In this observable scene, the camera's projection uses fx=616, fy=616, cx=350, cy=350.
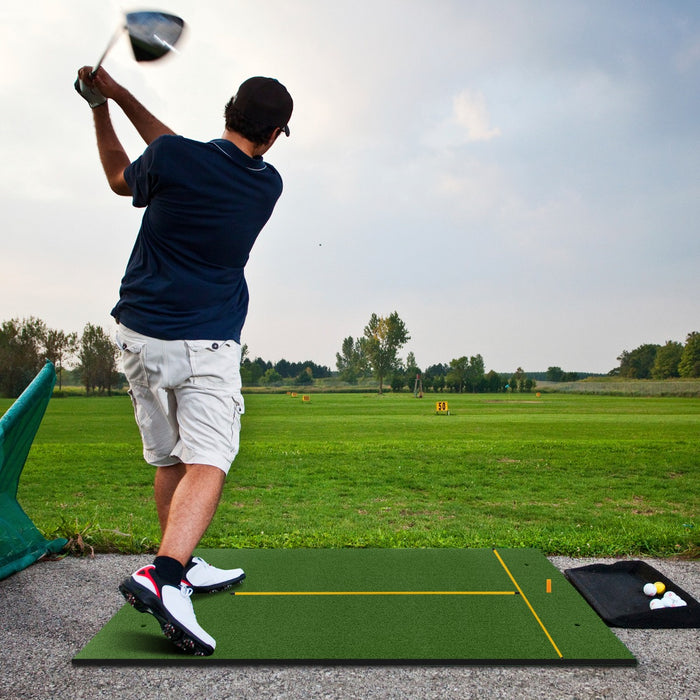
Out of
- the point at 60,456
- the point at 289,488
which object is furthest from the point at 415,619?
the point at 60,456

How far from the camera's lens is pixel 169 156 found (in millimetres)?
2230

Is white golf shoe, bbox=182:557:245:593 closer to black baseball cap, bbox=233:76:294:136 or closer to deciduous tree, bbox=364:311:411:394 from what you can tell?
black baseball cap, bbox=233:76:294:136

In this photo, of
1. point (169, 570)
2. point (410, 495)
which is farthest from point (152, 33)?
point (410, 495)

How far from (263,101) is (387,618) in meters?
2.11

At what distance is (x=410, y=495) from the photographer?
723 centimetres

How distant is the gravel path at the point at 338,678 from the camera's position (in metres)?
1.98

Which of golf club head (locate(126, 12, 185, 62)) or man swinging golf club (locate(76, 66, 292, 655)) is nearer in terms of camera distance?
man swinging golf club (locate(76, 66, 292, 655))

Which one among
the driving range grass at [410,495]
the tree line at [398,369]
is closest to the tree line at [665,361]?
the tree line at [398,369]

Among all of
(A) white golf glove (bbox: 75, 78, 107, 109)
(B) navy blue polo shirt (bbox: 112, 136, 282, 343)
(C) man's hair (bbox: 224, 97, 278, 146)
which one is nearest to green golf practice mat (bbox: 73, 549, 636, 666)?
(B) navy blue polo shirt (bbox: 112, 136, 282, 343)

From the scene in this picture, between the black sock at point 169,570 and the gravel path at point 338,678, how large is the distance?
1.05ft

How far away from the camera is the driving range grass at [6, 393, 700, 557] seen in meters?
3.97

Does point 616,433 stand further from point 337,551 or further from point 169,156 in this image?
point 169,156

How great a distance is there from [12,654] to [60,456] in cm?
962

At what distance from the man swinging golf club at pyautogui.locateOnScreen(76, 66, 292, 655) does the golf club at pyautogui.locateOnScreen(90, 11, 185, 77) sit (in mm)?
201
